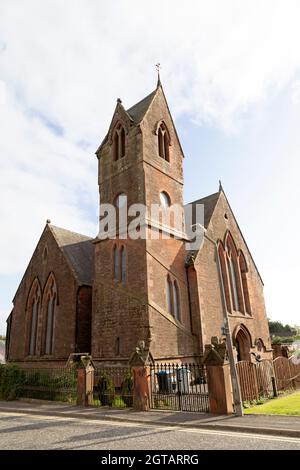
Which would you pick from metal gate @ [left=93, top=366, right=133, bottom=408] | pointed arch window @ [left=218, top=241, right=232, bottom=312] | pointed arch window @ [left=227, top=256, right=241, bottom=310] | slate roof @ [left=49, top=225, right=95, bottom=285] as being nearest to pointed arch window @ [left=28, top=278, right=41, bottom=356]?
slate roof @ [left=49, top=225, right=95, bottom=285]

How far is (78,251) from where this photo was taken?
87.5ft

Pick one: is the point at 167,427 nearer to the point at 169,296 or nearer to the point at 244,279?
the point at 169,296

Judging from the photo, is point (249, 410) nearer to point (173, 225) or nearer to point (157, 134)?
point (173, 225)

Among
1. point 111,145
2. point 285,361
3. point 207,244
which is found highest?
point 111,145

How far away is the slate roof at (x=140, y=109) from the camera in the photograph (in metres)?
23.3

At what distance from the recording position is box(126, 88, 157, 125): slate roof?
76.3 ft

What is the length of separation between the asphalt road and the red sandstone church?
6.78m

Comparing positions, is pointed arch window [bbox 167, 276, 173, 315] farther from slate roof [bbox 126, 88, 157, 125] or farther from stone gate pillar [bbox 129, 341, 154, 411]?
slate roof [bbox 126, 88, 157, 125]

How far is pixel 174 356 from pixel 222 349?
6.76 m

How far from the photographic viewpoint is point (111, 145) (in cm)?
2450

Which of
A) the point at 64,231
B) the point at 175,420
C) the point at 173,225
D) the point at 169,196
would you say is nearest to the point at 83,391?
the point at 175,420

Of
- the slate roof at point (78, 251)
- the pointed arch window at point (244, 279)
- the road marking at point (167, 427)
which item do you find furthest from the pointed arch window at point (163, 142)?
the road marking at point (167, 427)

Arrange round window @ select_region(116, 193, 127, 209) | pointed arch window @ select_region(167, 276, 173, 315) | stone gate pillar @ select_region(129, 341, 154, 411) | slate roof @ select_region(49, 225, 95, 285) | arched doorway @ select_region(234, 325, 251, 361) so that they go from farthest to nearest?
slate roof @ select_region(49, 225, 95, 285) < arched doorway @ select_region(234, 325, 251, 361) < round window @ select_region(116, 193, 127, 209) < pointed arch window @ select_region(167, 276, 173, 315) < stone gate pillar @ select_region(129, 341, 154, 411)

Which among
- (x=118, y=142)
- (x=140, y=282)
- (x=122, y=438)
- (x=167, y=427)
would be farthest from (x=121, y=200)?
(x=122, y=438)
